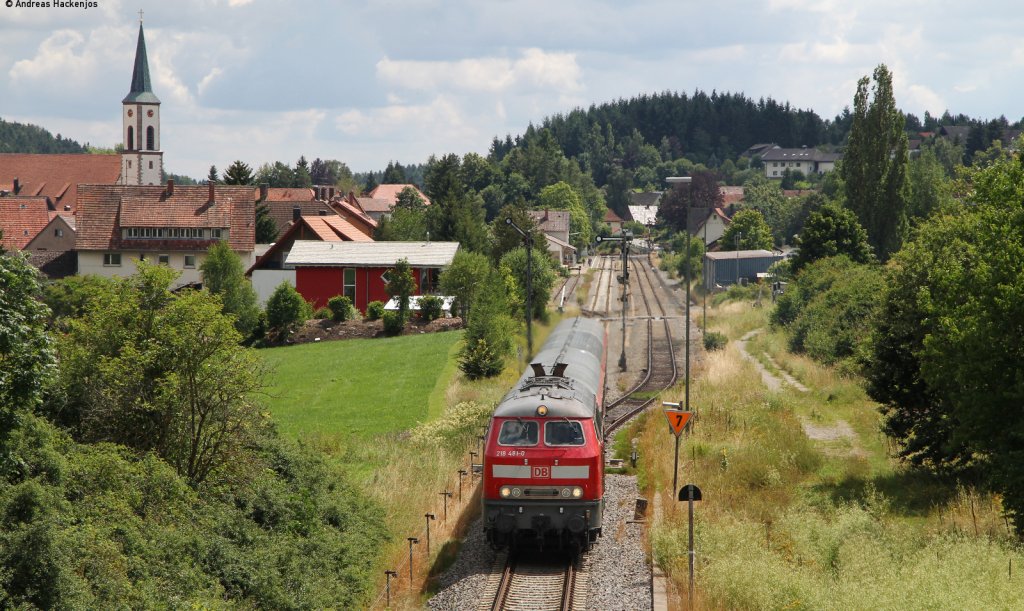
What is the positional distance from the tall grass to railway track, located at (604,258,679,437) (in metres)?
1.46

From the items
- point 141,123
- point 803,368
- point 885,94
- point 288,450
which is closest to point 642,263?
point 885,94

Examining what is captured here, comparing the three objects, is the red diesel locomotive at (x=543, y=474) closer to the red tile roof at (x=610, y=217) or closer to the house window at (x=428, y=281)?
the house window at (x=428, y=281)

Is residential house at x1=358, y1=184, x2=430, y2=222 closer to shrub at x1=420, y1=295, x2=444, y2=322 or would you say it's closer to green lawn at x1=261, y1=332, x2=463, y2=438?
shrub at x1=420, y1=295, x2=444, y2=322

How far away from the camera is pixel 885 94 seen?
6675cm

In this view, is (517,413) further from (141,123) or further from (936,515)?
(141,123)

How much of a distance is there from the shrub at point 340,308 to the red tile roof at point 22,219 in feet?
118

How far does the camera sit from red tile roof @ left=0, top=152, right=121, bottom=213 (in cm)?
11631

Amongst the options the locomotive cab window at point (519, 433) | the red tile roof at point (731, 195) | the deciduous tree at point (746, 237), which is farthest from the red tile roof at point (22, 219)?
the red tile roof at point (731, 195)

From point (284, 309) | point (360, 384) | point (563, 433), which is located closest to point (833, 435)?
point (563, 433)

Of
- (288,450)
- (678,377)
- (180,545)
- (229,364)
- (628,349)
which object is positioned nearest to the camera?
(180,545)

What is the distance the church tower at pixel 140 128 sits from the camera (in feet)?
377

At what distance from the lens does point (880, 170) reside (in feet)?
215

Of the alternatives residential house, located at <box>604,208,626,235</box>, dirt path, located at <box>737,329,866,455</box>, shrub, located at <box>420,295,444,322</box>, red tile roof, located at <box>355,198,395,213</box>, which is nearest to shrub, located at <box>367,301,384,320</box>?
shrub, located at <box>420,295,444,322</box>

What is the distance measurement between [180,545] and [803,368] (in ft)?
103
